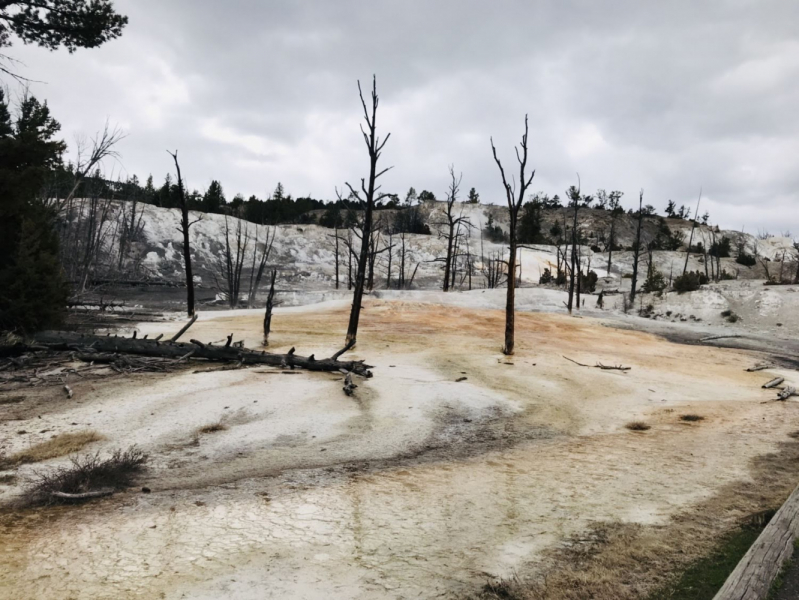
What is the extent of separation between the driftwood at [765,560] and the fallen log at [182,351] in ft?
27.5

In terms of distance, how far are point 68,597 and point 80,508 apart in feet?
5.76

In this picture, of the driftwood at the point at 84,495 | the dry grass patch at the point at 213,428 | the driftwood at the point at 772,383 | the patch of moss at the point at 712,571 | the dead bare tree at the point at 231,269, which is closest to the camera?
the patch of moss at the point at 712,571

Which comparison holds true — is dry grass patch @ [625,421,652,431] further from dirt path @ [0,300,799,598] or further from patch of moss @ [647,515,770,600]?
patch of moss @ [647,515,770,600]

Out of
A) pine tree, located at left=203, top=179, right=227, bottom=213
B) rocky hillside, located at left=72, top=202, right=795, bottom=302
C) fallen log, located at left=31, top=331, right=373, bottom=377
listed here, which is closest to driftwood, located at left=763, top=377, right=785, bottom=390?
fallen log, located at left=31, top=331, right=373, bottom=377

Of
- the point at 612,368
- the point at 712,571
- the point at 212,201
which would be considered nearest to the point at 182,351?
the point at 712,571

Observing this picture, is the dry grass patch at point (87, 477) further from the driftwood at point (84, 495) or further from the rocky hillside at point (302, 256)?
the rocky hillside at point (302, 256)

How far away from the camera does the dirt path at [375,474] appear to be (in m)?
4.31

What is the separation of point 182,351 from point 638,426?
10.7 meters

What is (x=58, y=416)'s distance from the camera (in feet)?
26.9

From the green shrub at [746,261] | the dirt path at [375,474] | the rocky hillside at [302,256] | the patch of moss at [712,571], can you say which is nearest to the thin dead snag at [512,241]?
the dirt path at [375,474]

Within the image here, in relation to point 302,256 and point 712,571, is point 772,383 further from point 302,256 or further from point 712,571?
point 302,256

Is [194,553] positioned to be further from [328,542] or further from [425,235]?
[425,235]

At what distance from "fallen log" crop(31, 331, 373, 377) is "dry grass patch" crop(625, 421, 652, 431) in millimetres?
5767

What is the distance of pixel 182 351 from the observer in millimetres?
12312
